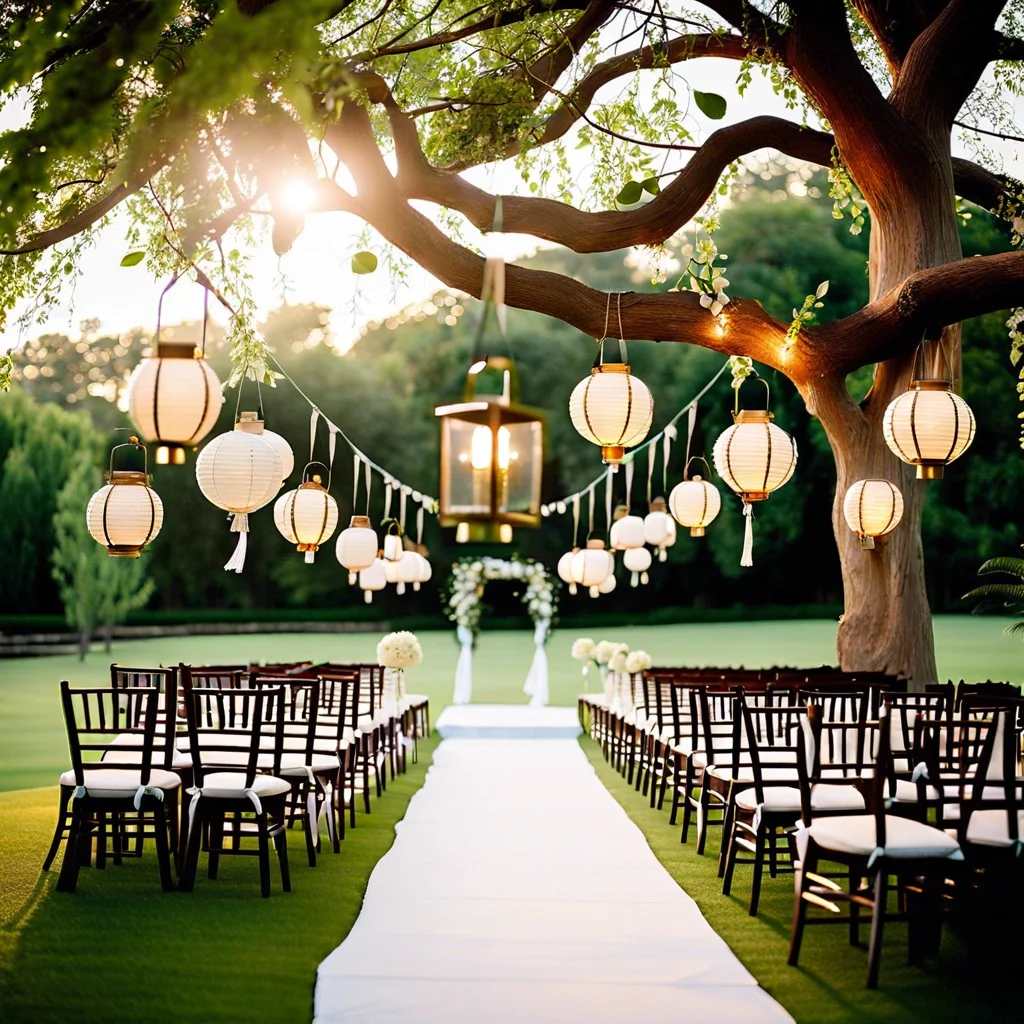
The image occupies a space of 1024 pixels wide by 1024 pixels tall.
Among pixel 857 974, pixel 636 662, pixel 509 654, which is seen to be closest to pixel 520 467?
pixel 857 974

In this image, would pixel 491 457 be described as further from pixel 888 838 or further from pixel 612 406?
pixel 612 406

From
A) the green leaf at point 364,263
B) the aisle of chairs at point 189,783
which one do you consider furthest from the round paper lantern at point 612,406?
the aisle of chairs at point 189,783

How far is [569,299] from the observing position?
7.78 metres

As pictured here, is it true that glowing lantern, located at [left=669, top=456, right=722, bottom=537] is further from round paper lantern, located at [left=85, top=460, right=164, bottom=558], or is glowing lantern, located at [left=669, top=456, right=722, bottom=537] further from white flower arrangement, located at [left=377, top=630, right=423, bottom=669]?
round paper lantern, located at [left=85, top=460, right=164, bottom=558]

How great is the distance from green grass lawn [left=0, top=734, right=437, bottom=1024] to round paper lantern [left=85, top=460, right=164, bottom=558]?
1.75m

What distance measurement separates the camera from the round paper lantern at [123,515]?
21.5 feet

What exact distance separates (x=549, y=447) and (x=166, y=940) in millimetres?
22266

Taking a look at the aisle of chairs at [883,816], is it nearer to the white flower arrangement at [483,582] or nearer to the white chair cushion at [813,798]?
the white chair cushion at [813,798]

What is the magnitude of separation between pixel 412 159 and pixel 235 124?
75.9 inches

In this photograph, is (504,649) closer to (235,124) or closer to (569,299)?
(569,299)

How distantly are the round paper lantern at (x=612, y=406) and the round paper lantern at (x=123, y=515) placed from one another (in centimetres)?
239

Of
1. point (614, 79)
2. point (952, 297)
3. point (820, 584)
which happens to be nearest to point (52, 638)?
point (820, 584)

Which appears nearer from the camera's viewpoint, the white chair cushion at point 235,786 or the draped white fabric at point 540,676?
the white chair cushion at point 235,786

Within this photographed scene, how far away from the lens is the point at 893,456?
8938 mm
